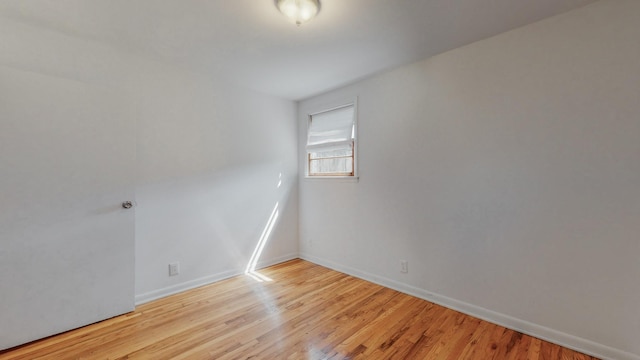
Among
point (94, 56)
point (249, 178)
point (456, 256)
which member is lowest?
point (456, 256)

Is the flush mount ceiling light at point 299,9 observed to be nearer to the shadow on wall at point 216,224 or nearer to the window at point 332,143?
the window at point 332,143

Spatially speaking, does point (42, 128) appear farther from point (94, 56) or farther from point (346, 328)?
point (346, 328)

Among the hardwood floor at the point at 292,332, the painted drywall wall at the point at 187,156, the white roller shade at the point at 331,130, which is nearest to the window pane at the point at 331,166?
the white roller shade at the point at 331,130

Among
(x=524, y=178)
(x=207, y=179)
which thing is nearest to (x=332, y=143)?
(x=207, y=179)

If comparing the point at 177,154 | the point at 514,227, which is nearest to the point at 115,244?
the point at 177,154

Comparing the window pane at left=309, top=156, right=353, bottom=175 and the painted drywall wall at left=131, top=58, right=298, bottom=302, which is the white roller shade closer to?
the window pane at left=309, top=156, right=353, bottom=175

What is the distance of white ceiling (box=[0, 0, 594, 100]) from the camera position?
1.81m

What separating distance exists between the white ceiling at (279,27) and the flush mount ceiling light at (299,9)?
64mm

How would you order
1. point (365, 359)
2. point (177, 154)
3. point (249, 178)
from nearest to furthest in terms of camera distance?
1. point (365, 359)
2. point (177, 154)
3. point (249, 178)

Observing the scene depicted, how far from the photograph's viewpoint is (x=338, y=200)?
3.45m

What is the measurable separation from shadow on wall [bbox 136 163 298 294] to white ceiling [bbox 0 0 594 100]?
51.9 inches

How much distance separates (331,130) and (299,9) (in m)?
1.88

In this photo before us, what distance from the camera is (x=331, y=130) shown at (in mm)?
3570

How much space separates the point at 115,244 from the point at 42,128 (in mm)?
1064
